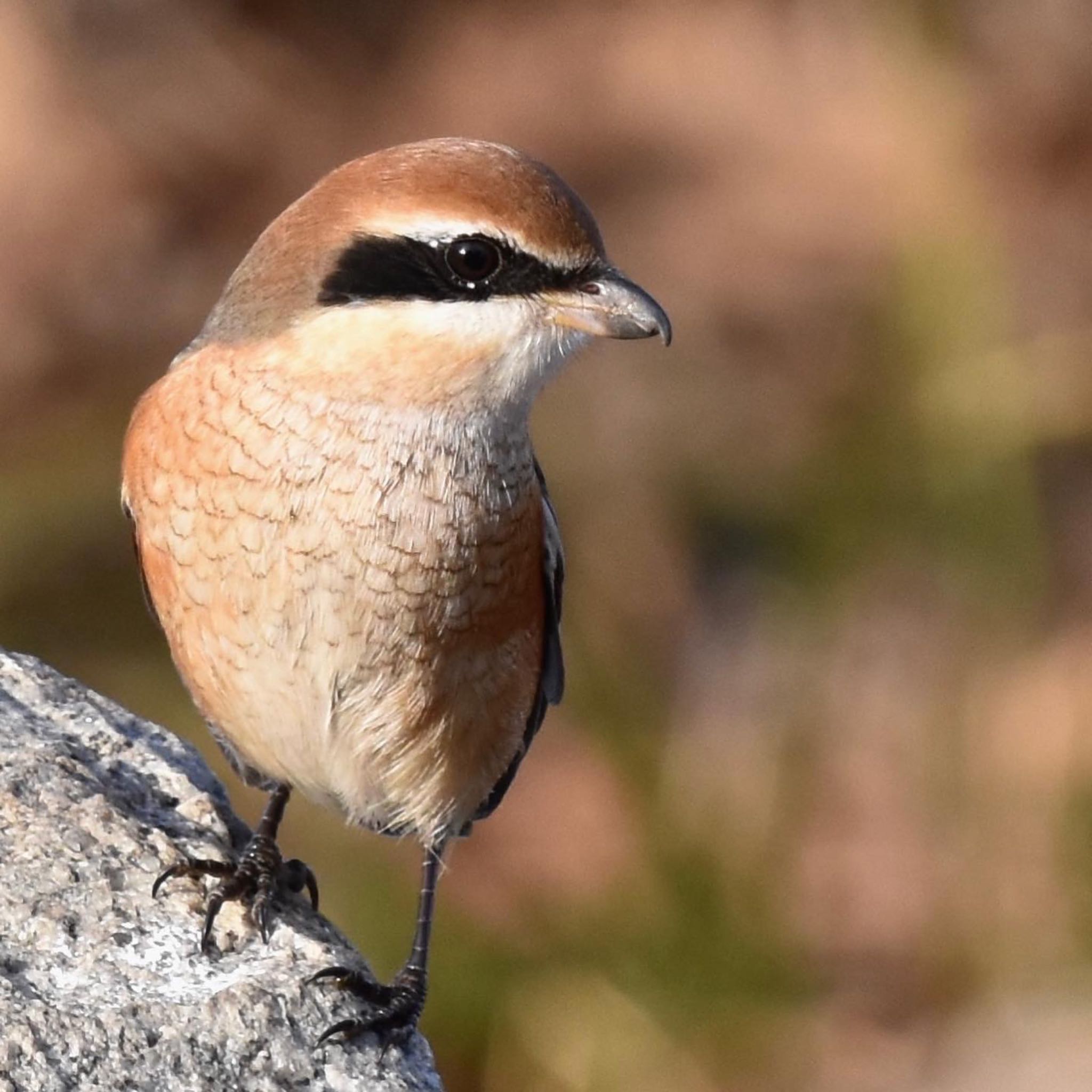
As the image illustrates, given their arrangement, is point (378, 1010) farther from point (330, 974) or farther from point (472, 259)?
point (472, 259)

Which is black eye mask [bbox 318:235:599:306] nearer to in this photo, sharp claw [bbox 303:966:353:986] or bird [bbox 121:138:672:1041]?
bird [bbox 121:138:672:1041]

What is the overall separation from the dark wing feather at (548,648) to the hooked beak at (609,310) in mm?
389

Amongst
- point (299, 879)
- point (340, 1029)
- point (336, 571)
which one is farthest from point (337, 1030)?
point (336, 571)

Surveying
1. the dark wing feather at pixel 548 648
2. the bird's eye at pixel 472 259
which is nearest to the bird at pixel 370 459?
the bird's eye at pixel 472 259

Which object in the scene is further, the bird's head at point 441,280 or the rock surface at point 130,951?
the bird's head at point 441,280

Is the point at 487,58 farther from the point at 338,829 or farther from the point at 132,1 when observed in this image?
the point at 338,829

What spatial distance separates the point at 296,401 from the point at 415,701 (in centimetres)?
59

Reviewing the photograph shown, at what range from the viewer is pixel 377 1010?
133 inches

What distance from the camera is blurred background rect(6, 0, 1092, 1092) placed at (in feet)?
21.2

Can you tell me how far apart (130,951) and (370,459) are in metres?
0.95

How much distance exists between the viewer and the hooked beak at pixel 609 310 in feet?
12.2

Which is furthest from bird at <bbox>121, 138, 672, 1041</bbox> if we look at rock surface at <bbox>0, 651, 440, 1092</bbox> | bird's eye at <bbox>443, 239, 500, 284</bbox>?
rock surface at <bbox>0, 651, 440, 1092</bbox>

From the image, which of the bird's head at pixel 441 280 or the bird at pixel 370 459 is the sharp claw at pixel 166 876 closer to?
the bird at pixel 370 459

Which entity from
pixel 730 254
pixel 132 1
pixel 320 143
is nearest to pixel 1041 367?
pixel 730 254
